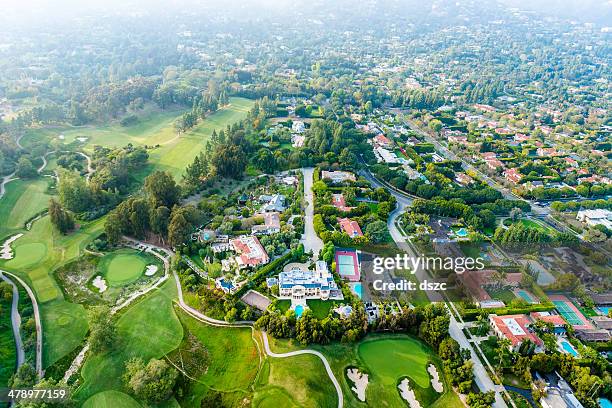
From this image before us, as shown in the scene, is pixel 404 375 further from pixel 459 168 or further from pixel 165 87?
pixel 165 87

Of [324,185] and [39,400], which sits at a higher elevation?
[39,400]

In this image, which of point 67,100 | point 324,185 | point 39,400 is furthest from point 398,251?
point 67,100

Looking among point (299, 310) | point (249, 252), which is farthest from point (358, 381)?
point (249, 252)

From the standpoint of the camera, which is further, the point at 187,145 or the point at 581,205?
the point at 187,145

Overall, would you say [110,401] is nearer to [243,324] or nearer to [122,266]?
[243,324]

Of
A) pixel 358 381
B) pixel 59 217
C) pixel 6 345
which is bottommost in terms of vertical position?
pixel 358 381

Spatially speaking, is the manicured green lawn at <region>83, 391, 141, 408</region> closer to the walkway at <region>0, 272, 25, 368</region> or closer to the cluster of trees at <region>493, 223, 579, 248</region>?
the walkway at <region>0, 272, 25, 368</region>

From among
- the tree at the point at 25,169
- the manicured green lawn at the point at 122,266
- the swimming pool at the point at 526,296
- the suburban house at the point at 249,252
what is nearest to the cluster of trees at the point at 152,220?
the manicured green lawn at the point at 122,266
